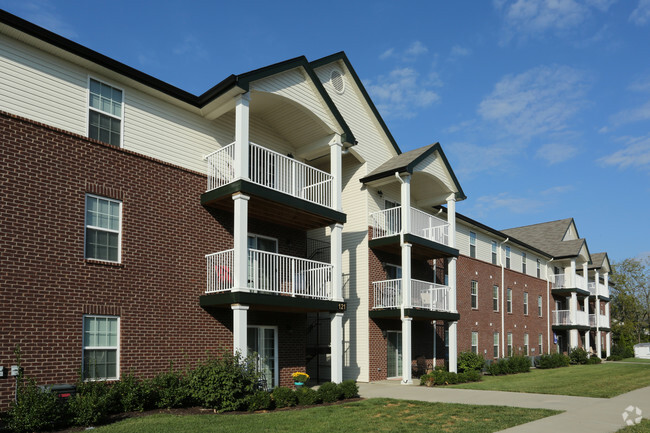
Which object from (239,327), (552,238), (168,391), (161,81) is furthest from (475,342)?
(161,81)

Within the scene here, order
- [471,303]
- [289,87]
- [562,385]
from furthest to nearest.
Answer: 1. [471,303]
2. [562,385]
3. [289,87]

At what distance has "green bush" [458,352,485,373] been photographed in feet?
82.5

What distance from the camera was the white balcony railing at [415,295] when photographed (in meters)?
22.8

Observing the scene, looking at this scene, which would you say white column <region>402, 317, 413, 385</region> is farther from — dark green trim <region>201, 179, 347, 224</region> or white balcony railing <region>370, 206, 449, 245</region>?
dark green trim <region>201, 179, 347, 224</region>

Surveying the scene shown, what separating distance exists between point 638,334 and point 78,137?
73723 millimetres

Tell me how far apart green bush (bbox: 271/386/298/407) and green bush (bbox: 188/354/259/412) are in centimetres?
71

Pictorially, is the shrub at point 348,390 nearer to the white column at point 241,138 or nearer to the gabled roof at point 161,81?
the white column at point 241,138

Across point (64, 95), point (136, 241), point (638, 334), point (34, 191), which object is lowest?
point (638, 334)

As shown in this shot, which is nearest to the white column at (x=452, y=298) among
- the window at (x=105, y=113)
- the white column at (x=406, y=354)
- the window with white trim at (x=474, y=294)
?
the white column at (x=406, y=354)

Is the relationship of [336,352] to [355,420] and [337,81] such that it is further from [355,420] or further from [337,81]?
[337,81]

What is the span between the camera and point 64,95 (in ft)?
44.2

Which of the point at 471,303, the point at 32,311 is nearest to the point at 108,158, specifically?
the point at 32,311

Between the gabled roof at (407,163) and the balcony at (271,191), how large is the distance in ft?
12.0

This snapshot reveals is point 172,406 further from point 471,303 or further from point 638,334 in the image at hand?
point 638,334
